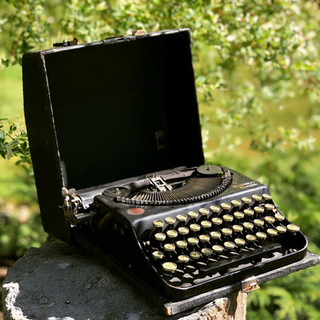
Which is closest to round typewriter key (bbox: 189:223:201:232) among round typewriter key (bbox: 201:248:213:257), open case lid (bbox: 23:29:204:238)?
round typewriter key (bbox: 201:248:213:257)

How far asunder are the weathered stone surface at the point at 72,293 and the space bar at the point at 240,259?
202 mm

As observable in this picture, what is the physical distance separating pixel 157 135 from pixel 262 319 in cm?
189

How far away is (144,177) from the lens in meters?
3.13

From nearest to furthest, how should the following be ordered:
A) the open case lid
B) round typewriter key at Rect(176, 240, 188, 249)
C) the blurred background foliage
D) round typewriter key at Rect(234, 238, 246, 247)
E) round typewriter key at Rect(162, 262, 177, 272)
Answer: round typewriter key at Rect(162, 262, 177, 272)
round typewriter key at Rect(176, 240, 188, 249)
round typewriter key at Rect(234, 238, 246, 247)
the open case lid
the blurred background foliage

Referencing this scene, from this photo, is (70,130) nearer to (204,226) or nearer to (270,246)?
(204,226)

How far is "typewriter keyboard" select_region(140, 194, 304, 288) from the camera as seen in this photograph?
8.07ft

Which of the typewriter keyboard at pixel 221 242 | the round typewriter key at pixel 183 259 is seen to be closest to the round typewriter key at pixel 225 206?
the typewriter keyboard at pixel 221 242

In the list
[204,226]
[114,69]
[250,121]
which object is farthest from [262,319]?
[114,69]

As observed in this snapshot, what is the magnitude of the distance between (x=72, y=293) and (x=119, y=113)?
1.18 metres

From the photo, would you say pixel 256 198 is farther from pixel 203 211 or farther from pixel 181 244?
pixel 181 244

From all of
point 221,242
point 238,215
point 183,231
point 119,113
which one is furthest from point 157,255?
point 119,113

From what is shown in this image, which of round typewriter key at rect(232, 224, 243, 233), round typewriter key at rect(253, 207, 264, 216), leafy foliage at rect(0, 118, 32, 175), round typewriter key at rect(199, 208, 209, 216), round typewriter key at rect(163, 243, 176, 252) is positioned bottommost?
round typewriter key at rect(232, 224, 243, 233)

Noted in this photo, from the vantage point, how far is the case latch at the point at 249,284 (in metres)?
2.49

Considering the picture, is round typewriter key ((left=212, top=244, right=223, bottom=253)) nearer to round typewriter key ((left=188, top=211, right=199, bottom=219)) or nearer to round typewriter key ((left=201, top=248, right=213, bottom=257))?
round typewriter key ((left=201, top=248, right=213, bottom=257))
